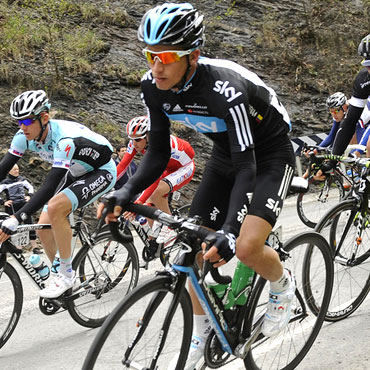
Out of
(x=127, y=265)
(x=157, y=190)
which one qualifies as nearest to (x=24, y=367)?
(x=127, y=265)

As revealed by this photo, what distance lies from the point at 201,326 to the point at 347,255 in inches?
88.9

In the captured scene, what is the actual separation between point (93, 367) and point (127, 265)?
3398 mm

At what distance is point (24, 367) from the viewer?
4867 mm

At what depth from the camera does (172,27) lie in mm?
3416

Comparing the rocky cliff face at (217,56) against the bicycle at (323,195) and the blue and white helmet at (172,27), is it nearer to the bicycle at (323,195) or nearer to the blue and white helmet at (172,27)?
the bicycle at (323,195)

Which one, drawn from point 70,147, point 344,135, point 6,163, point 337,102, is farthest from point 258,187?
point 337,102

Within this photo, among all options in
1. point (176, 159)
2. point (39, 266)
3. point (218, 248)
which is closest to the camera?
point (218, 248)

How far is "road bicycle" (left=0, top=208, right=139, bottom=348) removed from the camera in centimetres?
532

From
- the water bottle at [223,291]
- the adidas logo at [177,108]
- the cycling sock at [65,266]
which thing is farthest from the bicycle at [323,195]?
the adidas logo at [177,108]

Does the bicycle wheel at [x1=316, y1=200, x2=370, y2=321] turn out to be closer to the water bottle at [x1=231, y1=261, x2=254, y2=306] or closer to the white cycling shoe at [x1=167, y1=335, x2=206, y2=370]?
the water bottle at [x1=231, y1=261, x2=254, y2=306]

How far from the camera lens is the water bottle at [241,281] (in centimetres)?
389

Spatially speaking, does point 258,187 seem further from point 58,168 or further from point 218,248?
point 58,168

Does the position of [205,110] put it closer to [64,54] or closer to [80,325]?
[80,325]

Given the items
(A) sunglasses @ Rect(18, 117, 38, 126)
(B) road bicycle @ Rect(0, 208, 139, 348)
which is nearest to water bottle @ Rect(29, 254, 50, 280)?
(B) road bicycle @ Rect(0, 208, 139, 348)
